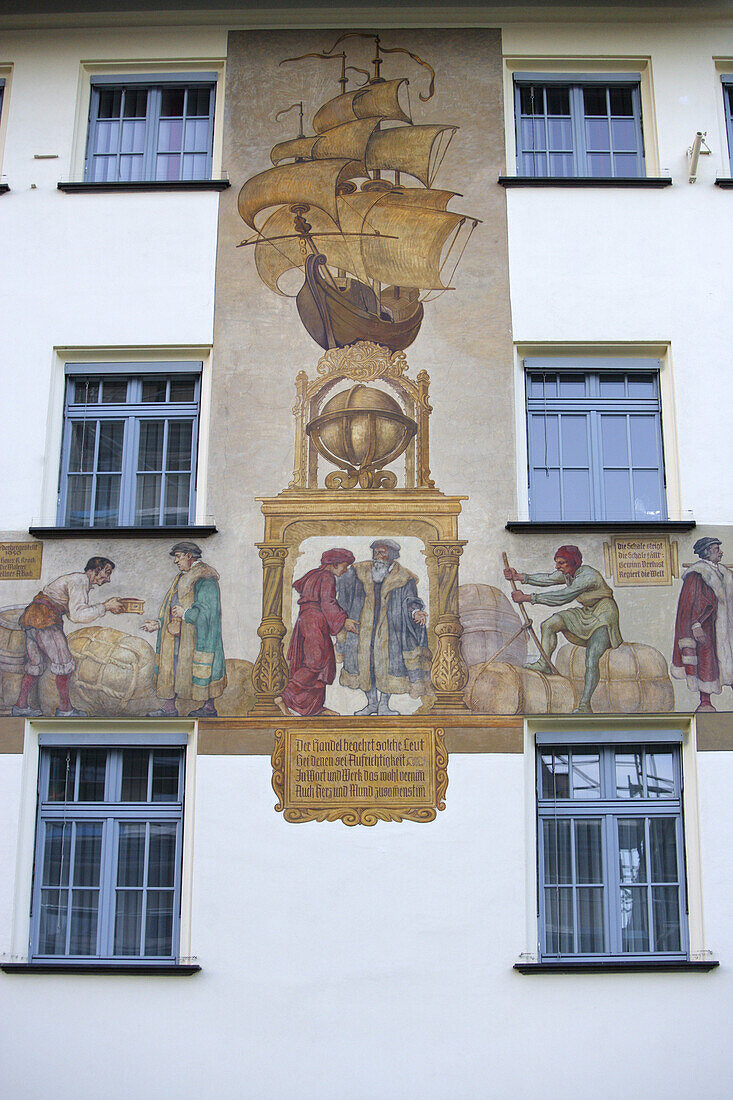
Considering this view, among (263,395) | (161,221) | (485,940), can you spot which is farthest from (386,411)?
(485,940)

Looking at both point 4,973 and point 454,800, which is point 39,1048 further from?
point 454,800

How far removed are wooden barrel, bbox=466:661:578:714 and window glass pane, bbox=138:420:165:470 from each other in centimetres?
323

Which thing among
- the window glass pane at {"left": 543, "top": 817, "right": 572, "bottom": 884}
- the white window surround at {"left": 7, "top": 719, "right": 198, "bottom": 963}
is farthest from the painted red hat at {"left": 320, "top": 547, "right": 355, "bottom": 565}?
the window glass pane at {"left": 543, "top": 817, "right": 572, "bottom": 884}

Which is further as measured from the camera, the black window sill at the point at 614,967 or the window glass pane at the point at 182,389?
the window glass pane at the point at 182,389

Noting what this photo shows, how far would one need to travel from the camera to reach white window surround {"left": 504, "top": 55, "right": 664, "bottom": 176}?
11.8 metres

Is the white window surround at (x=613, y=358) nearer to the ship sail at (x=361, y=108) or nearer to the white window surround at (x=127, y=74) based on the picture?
the ship sail at (x=361, y=108)

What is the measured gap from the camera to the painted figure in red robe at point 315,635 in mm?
10156

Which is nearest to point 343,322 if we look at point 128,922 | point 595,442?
point 595,442

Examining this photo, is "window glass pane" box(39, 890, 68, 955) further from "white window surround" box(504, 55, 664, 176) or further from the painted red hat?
"white window surround" box(504, 55, 664, 176)

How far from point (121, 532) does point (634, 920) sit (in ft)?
16.4

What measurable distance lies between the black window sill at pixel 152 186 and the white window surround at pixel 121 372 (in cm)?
154

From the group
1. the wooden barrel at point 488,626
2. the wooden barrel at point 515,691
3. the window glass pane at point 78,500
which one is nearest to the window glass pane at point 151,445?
the window glass pane at point 78,500

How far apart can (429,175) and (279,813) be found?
5.69 m

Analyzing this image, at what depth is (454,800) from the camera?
32.3 ft
